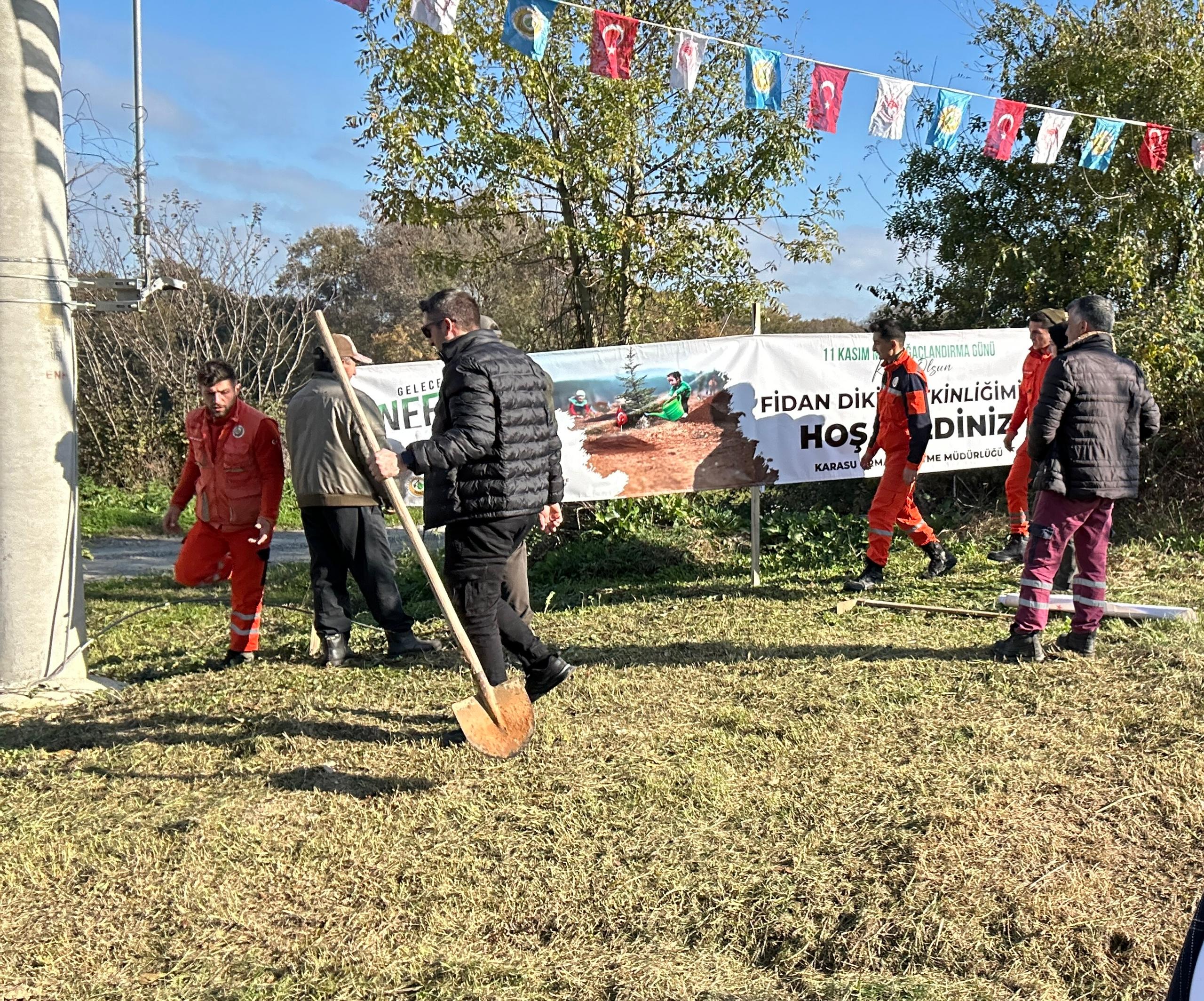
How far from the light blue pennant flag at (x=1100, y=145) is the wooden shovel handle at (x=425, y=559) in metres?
8.11

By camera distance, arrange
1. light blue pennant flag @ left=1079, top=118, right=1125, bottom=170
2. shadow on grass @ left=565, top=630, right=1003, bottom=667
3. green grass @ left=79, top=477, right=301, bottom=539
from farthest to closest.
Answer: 1. green grass @ left=79, top=477, right=301, bottom=539
2. light blue pennant flag @ left=1079, top=118, right=1125, bottom=170
3. shadow on grass @ left=565, top=630, right=1003, bottom=667

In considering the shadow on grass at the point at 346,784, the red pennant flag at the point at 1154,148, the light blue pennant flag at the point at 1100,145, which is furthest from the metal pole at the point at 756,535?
the red pennant flag at the point at 1154,148

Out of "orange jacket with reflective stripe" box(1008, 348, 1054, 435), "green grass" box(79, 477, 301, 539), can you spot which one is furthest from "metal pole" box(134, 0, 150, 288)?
"orange jacket with reflective stripe" box(1008, 348, 1054, 435)

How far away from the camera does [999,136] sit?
923 cm

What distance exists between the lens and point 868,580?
7562 millimetres

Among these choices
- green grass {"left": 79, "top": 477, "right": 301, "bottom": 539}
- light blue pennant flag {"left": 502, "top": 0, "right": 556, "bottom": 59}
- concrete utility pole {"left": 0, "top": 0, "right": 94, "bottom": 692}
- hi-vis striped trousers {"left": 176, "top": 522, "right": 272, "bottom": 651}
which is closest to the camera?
concrete utility pole {"left": 0, "top": 0, "right": 94, "bottom": 692}

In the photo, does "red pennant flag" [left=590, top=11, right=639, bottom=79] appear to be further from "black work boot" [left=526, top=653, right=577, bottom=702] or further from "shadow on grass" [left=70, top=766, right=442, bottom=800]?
"shadow on grass" [left=70, top=766, right=442, bottom=800]

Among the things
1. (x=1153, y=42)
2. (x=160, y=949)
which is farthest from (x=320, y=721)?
(x=1153, y=42)

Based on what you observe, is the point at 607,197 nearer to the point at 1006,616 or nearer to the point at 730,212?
the point at 730,212

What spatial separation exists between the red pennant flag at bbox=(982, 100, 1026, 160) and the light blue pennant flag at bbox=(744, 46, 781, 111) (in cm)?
244

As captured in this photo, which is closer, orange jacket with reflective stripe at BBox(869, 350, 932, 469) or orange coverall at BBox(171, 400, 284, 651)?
orange coverall at BBox(171, 400, 284, 651)

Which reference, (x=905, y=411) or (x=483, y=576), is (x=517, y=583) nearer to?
(x=483, y=576)

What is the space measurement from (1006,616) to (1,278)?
6.47m

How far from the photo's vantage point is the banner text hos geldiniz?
25.7 ft
